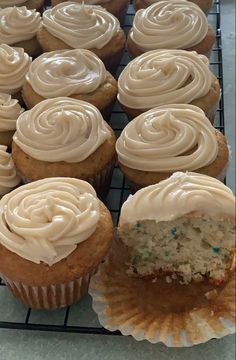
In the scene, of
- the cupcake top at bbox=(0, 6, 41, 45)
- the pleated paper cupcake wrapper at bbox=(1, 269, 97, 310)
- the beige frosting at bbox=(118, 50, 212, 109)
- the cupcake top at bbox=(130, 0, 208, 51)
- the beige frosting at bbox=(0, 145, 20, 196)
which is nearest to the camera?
the pleated paper cupcake wrapper at bbox=(1, 269, 97, 310)

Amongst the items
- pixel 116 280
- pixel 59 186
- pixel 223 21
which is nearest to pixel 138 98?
pixel 59 186

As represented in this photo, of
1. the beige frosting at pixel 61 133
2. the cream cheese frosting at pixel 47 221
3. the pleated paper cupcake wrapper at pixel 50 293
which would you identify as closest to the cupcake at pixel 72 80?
the beige frosting at pixel 61 133

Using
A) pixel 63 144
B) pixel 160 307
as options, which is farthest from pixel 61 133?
pixel 160 307

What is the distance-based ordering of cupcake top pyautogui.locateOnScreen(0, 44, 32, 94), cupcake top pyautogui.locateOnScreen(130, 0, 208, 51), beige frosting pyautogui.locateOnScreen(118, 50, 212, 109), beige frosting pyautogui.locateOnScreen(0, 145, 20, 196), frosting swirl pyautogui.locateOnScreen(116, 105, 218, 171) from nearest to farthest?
frosting swirl pyautogui.locateOnScreen(116, 105, 218, 171), beige frosting pyautogui.locateOnScreen(0, 145, 20, 196), beige frosting pyautogui.locateOnScreen(118, 50, 212, 109), cupcake top pyautogui.locateOnScreen(0, 44, 32, 94), cupcake top pyautogui.locateOnScreen(130, 0, 208, 51)

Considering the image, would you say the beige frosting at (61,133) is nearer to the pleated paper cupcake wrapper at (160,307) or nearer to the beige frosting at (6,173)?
the beige frosting at (6,173)

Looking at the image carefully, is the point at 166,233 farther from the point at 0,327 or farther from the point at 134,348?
the point at 0,327

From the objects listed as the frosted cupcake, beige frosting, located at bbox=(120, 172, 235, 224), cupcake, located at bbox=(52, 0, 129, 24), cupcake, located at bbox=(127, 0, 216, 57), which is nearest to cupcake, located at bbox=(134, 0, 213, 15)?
cupcake, located at bbox=(52, 0, 129, 24)

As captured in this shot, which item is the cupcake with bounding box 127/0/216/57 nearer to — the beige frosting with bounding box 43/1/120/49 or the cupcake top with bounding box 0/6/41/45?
the beige frosting with bounding box 43/1/120/49
